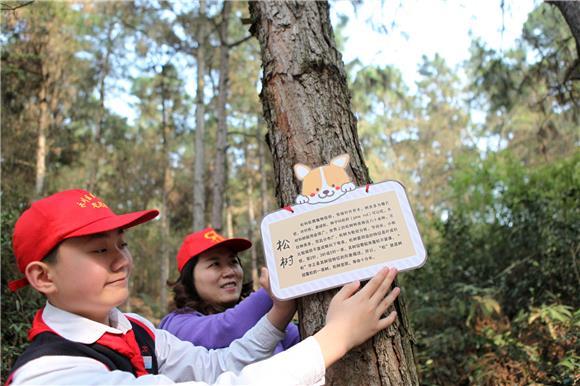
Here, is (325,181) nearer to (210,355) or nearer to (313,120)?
(313,120)

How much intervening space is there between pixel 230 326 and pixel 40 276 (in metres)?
0.77

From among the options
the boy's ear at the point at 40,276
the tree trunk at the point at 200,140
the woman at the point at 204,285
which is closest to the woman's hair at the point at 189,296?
the woman at the point at 204,285

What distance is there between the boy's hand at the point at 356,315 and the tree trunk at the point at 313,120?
10 cm

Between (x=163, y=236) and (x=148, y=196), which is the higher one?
(x=148, y=196)

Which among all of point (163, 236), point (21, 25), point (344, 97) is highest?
point (21, 25)

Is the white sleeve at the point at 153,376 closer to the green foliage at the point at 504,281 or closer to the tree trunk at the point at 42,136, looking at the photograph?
the green foliage at the point at 504,281

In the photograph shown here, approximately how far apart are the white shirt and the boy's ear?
7cm

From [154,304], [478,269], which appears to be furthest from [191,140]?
[478,269]

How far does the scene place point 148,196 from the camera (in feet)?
48.1

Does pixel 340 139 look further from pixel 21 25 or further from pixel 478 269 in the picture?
pixel 21 25

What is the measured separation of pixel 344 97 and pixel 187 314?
1.19 metres

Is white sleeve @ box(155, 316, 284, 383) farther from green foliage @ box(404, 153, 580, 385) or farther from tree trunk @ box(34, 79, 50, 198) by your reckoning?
tree trunk @ box(34, 79, 50, 198)

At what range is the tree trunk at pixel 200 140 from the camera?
8062 mm

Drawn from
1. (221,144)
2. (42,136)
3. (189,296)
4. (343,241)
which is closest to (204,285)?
(189,296)
